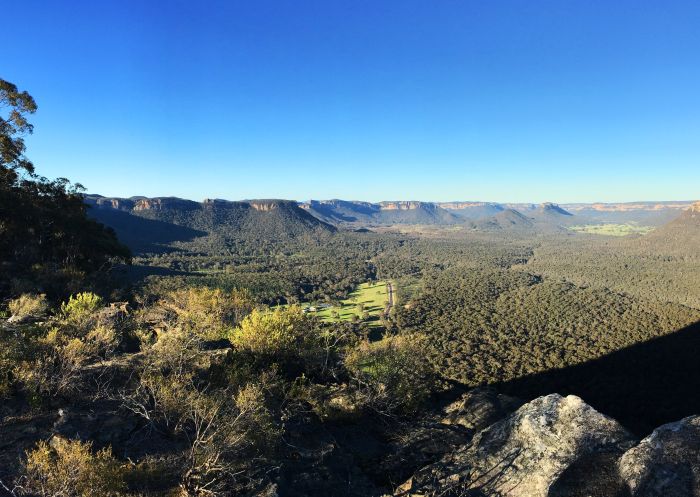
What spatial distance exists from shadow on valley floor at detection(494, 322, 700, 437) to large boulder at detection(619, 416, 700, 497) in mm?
31803

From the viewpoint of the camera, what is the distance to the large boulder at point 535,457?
7348 mm

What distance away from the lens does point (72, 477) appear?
6316 mm

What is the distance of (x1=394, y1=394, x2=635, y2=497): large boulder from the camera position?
7.35 metres

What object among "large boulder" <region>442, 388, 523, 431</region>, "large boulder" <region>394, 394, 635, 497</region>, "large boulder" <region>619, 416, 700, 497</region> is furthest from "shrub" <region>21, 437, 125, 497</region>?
"large boulder" <region>442, 388, 523, 431</region>

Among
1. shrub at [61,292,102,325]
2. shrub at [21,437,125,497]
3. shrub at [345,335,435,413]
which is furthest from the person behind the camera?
shrub at [61,292,102,325]

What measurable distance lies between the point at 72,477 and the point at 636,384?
2098 inches

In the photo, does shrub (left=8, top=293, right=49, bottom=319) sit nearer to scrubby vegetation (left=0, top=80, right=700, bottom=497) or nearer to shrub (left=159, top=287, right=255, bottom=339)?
scrubby vegetation (left=0, top=80, right=700, bottom=497)

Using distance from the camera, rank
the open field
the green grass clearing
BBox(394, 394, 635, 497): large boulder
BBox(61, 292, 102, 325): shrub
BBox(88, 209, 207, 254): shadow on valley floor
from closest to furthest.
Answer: BBox(394, 394, 635, 497): large boulder, BBox(61, 292, 102, 325): shrub, the green grass clearing, the open field, BBox(88, 209, 207, 254): shadow on valley floor

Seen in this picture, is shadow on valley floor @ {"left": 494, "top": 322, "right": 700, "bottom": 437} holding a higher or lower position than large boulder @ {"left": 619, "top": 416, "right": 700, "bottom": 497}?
lower

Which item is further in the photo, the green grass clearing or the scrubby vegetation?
the green grass clearing

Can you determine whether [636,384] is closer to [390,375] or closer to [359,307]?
[390,375]

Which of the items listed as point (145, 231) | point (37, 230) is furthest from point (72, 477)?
point (145, 231)

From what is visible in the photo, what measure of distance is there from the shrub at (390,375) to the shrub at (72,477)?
873 cm

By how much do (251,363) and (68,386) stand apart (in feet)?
19.7
